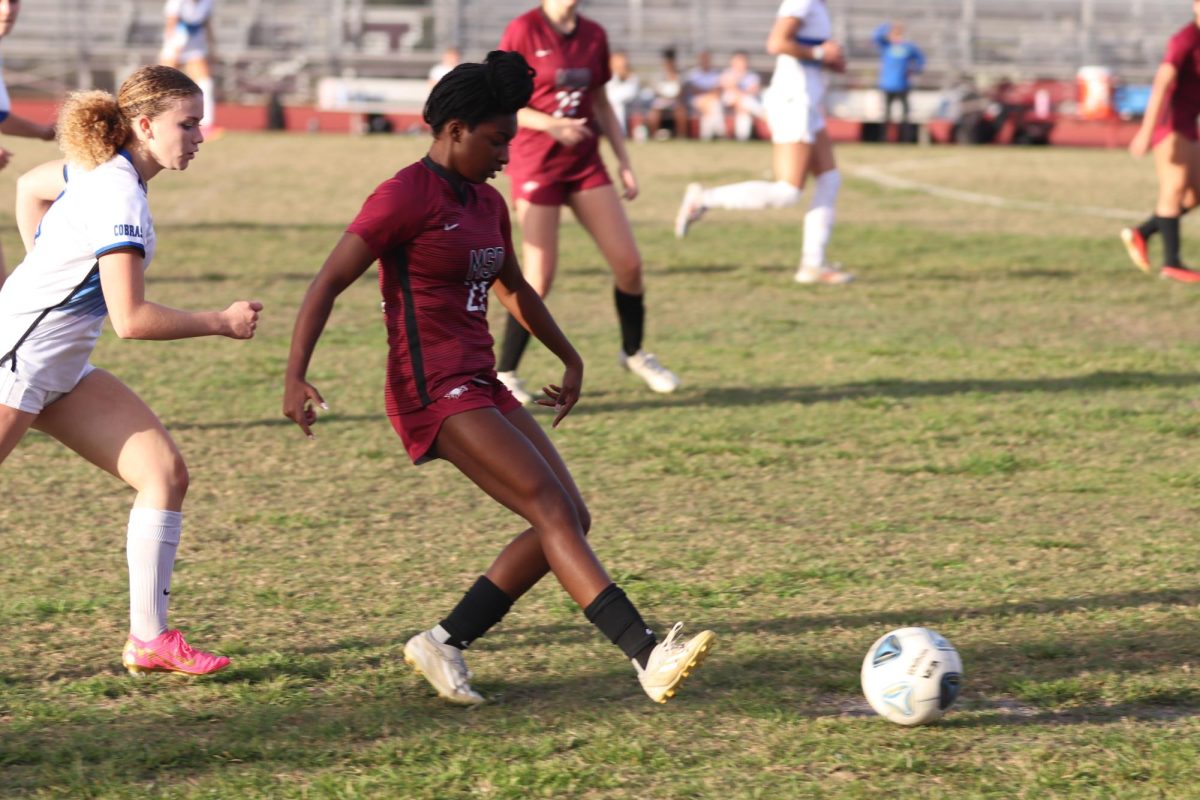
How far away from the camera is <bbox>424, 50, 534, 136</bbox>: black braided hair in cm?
404

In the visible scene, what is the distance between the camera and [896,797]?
3590 millimetres

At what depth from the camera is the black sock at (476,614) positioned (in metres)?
4.25

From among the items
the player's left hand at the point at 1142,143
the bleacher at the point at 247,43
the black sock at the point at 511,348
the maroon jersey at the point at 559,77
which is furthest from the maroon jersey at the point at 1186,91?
the bleacher at the point at 247,43

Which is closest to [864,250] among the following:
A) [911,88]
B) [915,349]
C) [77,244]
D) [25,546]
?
[915,349]

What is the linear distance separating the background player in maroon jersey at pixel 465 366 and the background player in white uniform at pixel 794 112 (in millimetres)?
7209

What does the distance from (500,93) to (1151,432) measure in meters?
4.62

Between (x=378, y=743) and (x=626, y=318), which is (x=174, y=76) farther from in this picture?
(x=626, y=318)

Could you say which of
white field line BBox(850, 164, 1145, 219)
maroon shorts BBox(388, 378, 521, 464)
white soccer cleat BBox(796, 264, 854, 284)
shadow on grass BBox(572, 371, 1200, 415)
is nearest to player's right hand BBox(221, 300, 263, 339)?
maroon shorts BBox(388, 378, 521, 464)

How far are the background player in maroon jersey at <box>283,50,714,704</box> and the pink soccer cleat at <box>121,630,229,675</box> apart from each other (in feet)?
1.89

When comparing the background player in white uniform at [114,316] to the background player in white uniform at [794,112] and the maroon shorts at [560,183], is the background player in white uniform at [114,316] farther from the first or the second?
the background player in white uniform at [794,112]

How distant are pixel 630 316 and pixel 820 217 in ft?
13.1

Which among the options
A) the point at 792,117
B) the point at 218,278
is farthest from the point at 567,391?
the point at 218,278

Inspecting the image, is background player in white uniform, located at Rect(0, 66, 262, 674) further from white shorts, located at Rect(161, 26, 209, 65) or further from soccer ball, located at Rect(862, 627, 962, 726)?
white shorts, located at Rect(161, 26, 209, 65)

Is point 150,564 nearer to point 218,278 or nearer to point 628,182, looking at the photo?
point 628,182
